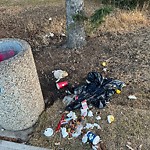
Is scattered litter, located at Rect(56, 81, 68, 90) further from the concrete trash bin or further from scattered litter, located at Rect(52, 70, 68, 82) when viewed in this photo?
the concrete trash bin

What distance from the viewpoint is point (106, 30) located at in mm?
5508

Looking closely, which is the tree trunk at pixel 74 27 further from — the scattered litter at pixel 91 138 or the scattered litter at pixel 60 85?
the scattered litter at pixel 91 138

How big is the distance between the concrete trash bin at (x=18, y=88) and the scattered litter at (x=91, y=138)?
24.2 inches

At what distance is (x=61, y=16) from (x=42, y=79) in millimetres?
1989

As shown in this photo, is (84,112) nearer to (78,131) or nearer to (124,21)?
(78,131)

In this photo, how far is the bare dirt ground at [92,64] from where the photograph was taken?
3488 millimetres

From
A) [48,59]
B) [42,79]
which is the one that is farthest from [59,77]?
[48,59]

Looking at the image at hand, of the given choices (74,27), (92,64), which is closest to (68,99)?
(92,64)

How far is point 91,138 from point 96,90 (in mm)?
742

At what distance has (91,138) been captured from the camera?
11.2 ft

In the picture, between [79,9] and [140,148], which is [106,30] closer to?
[79,9]

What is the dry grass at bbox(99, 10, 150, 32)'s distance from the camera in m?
5.56

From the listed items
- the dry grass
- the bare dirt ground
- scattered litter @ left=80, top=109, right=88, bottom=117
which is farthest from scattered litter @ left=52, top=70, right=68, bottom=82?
the dry grass

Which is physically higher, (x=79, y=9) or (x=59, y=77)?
(x=79, y=9)
